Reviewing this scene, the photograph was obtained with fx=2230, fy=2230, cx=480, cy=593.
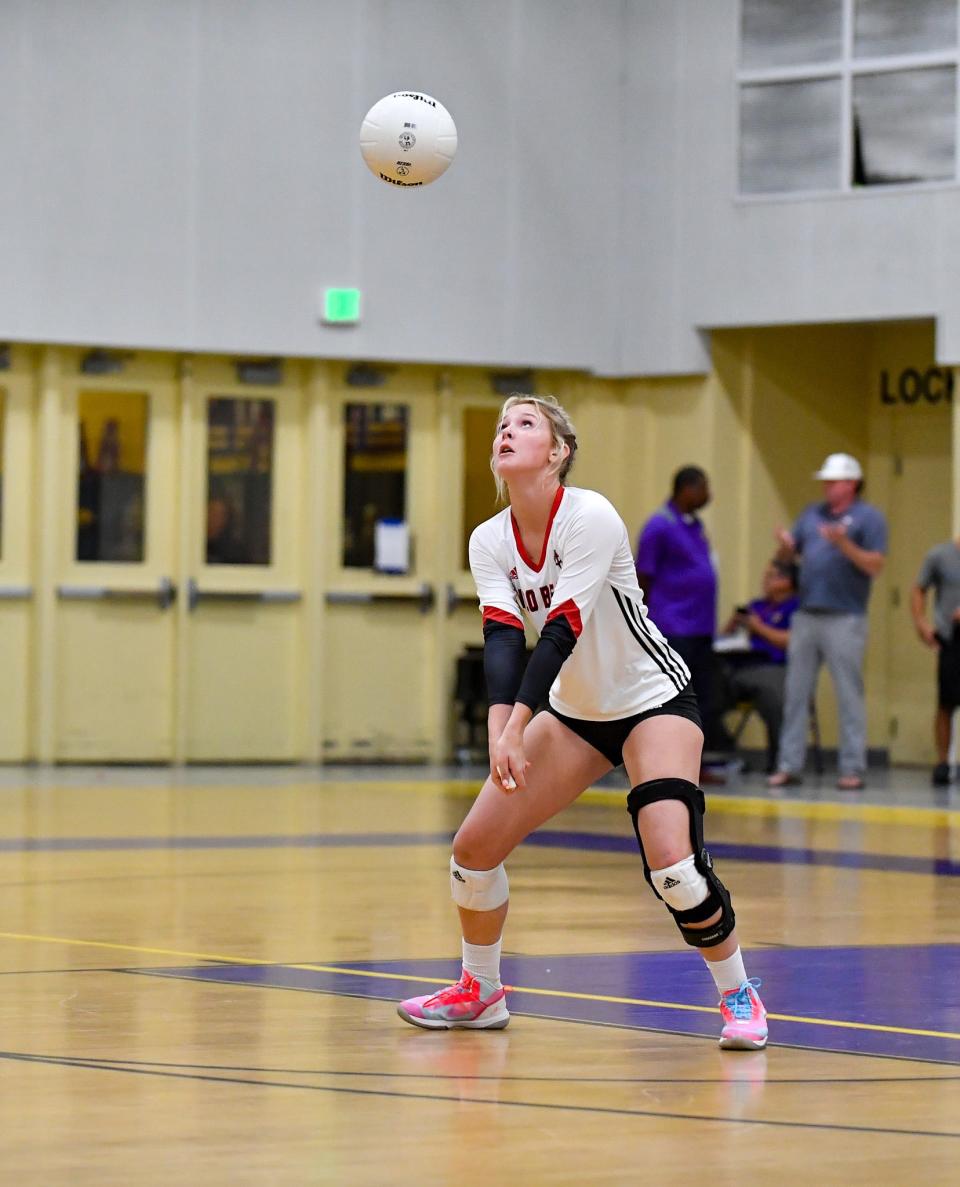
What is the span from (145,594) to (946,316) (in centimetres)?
643

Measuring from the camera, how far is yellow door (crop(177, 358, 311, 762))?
57.1 ft

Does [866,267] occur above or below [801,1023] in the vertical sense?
above

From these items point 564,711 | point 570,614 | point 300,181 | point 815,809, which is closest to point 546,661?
point 570,614

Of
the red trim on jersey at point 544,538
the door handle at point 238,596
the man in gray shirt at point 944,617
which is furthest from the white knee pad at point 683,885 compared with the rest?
the door handle at point 238,596

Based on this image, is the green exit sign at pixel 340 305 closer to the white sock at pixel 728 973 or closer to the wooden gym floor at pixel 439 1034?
the wooden gym floor at pixel 439 1034

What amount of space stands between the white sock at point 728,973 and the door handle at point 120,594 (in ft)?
38.2

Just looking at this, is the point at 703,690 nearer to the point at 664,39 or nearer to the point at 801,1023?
the point at 664,39

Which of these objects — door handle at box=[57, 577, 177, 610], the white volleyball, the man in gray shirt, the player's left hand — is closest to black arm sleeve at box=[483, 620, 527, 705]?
the player's left hand

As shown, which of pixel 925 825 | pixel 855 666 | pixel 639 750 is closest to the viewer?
pixel 639 750

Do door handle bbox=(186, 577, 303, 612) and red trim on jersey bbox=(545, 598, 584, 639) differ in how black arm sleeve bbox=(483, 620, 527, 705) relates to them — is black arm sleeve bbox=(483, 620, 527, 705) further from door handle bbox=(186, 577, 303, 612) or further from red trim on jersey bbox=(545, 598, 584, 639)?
door handle bbox=(186, 577, 303, 612)

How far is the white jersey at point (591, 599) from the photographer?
6.14 metres

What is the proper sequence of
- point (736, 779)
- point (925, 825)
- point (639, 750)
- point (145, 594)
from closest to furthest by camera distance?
point (639, 750) → point (925, 825) → point (736, 779) → point (145, 594)

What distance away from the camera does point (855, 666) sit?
15.1 metres

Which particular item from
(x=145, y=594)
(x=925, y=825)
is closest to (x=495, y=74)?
(x=145, y=594)
